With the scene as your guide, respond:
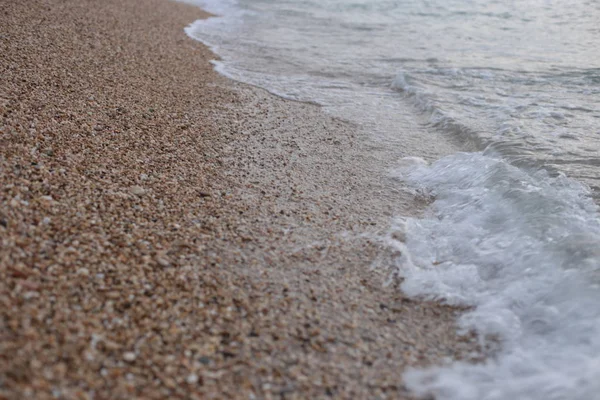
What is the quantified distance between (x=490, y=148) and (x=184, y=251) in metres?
3.29

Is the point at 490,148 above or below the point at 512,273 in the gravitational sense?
above

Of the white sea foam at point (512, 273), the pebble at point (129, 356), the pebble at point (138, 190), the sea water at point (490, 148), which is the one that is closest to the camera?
the pebble at point (129, 356)

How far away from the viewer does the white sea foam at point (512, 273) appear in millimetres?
2262

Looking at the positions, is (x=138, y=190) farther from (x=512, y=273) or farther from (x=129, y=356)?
(x=512, y=273)

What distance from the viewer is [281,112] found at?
548 centimetres

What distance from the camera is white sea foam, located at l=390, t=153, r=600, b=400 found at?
2.26m

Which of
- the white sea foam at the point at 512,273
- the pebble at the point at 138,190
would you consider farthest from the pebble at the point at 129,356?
the pebble at the point at 138,190

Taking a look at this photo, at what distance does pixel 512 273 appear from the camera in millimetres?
3010

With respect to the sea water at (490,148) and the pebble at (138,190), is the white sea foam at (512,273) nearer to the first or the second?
the sea water at (490,148)

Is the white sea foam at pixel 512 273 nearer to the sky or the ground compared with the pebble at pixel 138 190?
nearer to the ground

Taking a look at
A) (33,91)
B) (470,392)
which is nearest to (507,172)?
(470,392)

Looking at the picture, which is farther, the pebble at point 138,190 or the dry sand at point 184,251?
the pebble at point 138,190

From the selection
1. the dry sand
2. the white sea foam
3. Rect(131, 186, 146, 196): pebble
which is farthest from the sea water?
Rect(131, 186, 146, 196): pebble

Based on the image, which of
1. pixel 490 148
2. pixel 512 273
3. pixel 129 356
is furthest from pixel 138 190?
pixel 490 148
